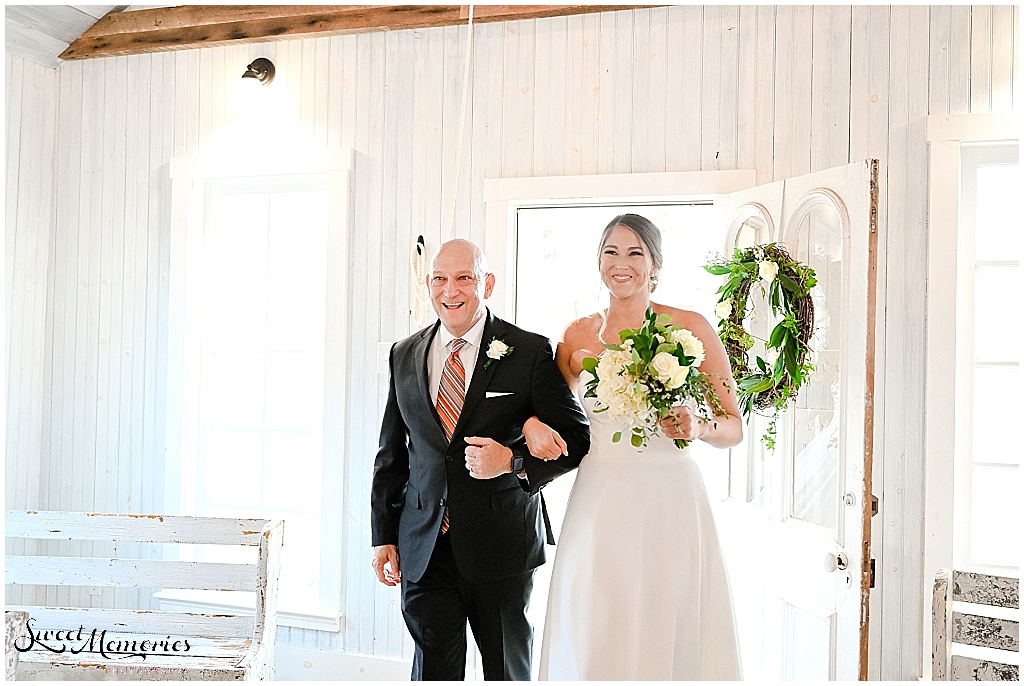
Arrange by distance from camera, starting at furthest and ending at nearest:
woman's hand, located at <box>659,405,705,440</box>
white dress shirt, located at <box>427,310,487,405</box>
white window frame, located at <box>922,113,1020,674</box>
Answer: white window frame, located at <box>922,113,1020,674</box> < white dress shirt, located at <box>427,310,487,405</box> < woman's hand, located at <box>659,405,705,440</box>

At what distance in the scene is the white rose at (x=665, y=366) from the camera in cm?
203

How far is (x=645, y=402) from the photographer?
205 centimetres

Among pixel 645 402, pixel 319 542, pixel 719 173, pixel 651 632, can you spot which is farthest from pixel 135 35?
pixel 651 632

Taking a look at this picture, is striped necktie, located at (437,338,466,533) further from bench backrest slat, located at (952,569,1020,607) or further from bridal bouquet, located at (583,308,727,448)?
bench backrest slat, located at (952,569,1020,607)

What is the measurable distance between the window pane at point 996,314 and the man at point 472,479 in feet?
5.45

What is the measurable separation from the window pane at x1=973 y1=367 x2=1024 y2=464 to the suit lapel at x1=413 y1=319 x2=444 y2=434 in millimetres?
2009

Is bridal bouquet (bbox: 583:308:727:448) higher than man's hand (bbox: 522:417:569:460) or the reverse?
higher

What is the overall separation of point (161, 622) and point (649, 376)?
197cm

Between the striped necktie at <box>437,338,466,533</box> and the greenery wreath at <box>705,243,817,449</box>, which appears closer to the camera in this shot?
the striped necktie at <box>437,338,466,533</box>

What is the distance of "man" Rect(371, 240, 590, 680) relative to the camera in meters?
2.25

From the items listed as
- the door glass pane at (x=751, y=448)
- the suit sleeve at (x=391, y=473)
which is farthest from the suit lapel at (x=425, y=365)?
the door glass pane at (x=751, y=448)

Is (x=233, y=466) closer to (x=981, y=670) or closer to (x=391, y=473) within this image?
(x=391, y=473)

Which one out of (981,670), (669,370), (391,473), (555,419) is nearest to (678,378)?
(669,370)

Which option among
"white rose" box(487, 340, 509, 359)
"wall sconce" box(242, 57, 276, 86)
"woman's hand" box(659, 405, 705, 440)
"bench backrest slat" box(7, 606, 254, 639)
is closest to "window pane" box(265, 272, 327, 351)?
"wall sconce" box(242, 57, 276, 86)
